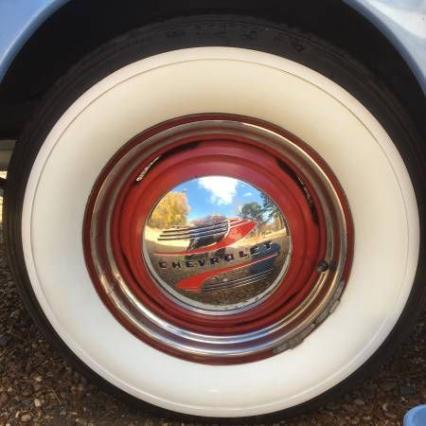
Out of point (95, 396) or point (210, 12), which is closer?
point (210, 12)

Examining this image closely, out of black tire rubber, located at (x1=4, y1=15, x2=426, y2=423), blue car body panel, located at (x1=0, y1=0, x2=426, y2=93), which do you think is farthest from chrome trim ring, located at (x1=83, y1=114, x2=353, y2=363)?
blue car body panel, located at (x1=0, y1=0, x2=426, y2=93)

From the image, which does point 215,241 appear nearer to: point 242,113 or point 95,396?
point 242,113

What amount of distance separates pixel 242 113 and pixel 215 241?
0.27 meters

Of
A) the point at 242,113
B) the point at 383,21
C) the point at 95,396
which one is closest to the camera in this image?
the point at 383,21

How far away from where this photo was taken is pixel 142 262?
4.58ft

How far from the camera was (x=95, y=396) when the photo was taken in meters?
1.53

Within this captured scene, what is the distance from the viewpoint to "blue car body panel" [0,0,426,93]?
115 cm

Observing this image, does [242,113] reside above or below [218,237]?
above

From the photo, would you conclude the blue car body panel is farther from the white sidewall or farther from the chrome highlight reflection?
the chrome highlight reflection

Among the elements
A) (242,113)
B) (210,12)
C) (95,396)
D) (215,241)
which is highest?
(210,12)

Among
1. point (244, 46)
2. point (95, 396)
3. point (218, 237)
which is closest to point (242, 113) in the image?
point (244, 46)

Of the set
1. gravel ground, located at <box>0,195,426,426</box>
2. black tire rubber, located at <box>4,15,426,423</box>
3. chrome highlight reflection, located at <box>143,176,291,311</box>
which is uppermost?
black tire rubber, located at <box>4,15,426,423</box>

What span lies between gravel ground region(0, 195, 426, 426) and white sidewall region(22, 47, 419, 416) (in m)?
0.12

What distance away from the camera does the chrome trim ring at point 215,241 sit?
1335mm
